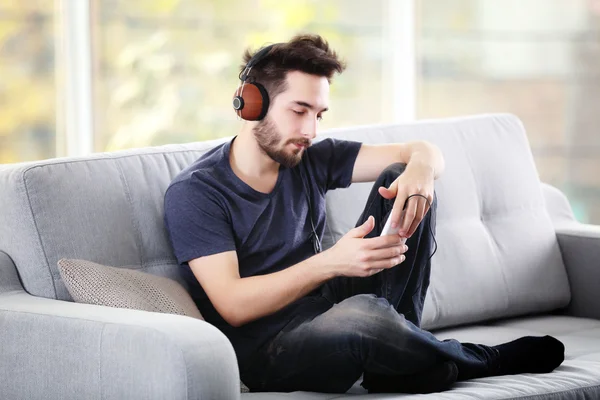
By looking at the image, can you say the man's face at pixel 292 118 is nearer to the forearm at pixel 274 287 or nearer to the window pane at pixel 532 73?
the forearm at pixel 274 287

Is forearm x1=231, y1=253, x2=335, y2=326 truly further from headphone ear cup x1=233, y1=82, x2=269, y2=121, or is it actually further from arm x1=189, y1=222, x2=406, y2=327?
headphone ear cup x1=233, y1=82, x2=269, y2=121

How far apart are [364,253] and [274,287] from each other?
0.21 m

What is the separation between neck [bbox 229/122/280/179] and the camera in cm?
240

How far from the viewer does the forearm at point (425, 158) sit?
2.44 m

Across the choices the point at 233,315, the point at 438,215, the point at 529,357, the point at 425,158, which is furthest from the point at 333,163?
the point at 529,357

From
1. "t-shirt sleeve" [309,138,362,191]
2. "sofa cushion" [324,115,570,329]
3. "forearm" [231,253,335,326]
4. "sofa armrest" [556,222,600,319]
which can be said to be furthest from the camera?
"sofa armrest" [556,222,600,319]

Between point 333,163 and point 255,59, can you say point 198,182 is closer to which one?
point 255,59

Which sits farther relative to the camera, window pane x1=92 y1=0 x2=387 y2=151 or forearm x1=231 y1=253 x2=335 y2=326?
window pane x1=92 y1=0 x2=387 y2=151

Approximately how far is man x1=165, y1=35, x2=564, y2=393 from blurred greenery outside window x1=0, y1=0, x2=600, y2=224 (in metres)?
1.45

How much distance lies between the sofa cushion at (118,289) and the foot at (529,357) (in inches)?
26.7

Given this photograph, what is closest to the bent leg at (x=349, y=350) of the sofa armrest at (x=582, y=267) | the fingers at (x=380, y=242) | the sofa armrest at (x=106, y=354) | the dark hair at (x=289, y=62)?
the fingers at (x=380, y=242)

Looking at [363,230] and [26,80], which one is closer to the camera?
[363,230]

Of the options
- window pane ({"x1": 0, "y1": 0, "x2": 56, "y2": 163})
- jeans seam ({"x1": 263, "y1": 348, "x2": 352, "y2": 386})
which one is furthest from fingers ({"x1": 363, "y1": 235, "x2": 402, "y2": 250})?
window pane ({"x1": 0, "y1": 0, "x2": 56, "y2": 163})

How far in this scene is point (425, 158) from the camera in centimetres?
251
